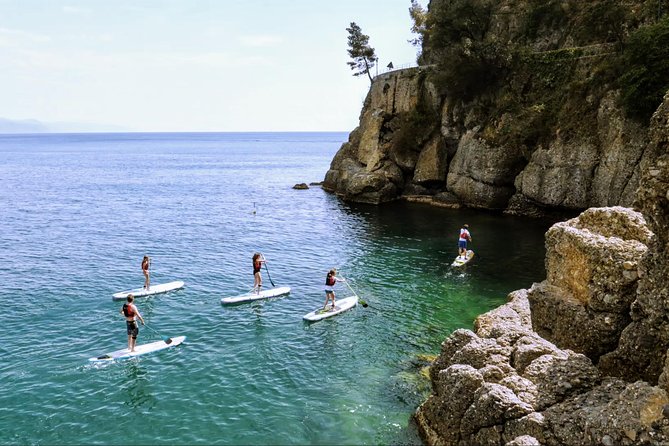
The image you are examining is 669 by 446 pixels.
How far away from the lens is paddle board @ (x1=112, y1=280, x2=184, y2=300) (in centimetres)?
2795

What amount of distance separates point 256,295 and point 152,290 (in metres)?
6.45

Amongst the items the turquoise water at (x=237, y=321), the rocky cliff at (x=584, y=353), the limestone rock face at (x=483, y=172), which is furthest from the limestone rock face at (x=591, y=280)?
the limestone rock face at (x=483, y=172)

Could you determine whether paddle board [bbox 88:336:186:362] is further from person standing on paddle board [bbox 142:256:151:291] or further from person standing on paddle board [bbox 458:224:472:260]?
person standing on paddle board [bbox 458:224:472:260]

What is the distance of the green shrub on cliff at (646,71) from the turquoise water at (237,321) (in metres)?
12.6

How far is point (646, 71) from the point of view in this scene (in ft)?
113

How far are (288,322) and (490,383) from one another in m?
13.9

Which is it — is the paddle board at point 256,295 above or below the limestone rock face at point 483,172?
below

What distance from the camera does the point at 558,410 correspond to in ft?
38.0

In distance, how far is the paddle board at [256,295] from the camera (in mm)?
27672

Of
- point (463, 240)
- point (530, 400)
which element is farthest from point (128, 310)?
point (463, 240)

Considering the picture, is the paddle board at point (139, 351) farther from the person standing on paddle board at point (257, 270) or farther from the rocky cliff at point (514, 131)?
the rocky cliff at point (514, 131)

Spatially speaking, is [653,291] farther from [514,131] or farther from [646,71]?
[514,131]

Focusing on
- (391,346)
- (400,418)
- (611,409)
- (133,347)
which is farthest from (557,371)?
(133,347)

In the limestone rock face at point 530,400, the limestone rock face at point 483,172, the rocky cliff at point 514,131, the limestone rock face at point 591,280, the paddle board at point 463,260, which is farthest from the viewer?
the limestone rock face at point 483,172
